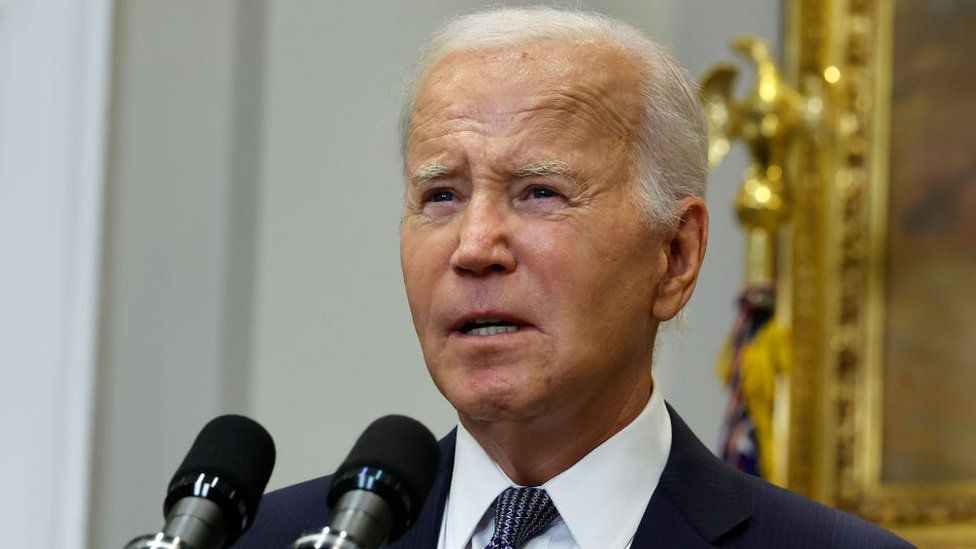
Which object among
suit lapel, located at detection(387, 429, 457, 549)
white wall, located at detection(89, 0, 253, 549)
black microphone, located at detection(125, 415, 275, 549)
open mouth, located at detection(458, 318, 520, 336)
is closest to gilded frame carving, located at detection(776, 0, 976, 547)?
white wall, located at detection(89, 0, 253, 549)

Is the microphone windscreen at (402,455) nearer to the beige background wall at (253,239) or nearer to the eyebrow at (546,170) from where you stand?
the eyebrow at (546,170)

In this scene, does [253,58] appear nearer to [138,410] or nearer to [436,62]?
[138,410]

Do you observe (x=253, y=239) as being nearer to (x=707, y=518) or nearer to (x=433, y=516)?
(x=433, y=516)

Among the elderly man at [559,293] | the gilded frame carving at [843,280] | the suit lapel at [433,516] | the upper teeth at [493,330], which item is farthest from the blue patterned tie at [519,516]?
the gilded frame carving at [843,280]

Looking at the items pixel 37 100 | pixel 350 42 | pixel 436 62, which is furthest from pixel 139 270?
pixel 436 62

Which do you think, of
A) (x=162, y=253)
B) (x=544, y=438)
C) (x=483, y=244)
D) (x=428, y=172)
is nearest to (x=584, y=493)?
(x=544, y=438)

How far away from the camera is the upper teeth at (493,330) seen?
2535mm

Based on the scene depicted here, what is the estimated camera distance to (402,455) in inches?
80.4

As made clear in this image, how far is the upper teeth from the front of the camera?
254 centimetres

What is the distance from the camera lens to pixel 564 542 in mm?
2605

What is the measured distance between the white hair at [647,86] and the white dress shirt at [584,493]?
1.28 ft

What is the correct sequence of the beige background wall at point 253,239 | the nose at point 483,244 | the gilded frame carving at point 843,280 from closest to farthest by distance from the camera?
the nose at point 483,244
the beige background wall at point 253,239
the gilded frame carving at point 843,280

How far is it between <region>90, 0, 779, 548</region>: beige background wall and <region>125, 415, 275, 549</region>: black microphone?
2.38m

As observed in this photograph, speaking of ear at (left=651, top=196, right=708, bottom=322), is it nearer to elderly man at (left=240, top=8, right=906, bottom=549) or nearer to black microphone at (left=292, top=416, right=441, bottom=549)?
elderly man at (left=240, top=8, right=906, bottom=549)
